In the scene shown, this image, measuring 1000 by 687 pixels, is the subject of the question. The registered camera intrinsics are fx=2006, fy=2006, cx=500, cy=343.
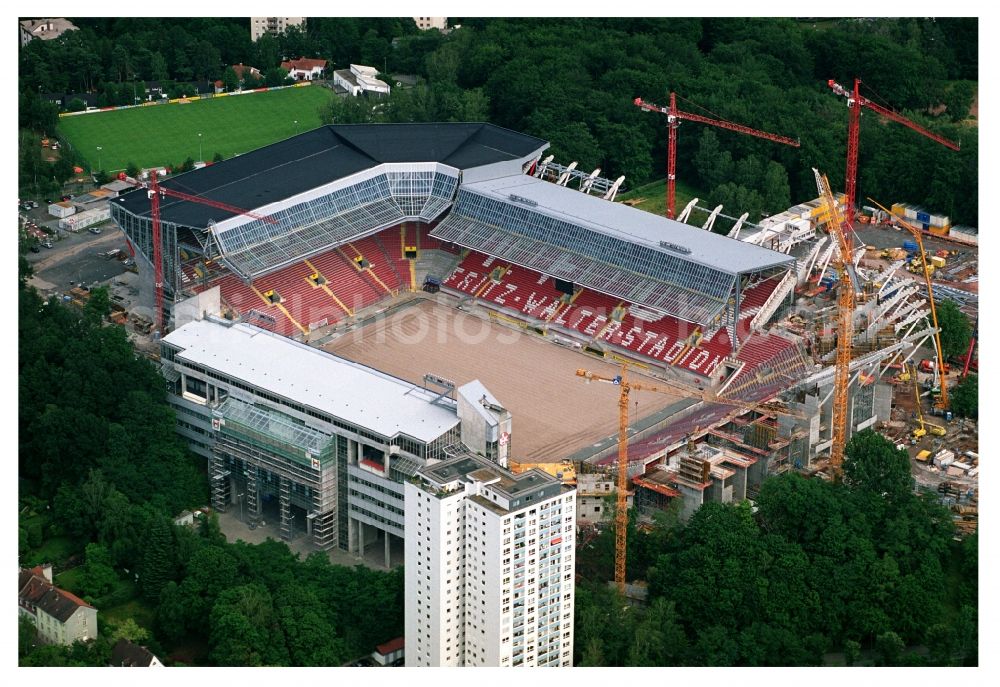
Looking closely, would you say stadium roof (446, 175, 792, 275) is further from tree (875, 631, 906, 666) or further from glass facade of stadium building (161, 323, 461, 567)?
tree (875, 631, 906, 666)

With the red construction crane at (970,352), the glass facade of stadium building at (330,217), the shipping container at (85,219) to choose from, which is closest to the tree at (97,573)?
the glass facade of stadium building at (330,217)

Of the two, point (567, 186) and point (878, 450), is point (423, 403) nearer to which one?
point (878, 450)

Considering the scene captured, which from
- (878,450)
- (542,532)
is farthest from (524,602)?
(878,450)

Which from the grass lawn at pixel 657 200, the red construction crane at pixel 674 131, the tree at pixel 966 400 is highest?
the red construction crane at pixel 674 131

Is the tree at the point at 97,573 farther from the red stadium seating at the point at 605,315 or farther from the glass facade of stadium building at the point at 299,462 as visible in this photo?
the red stadium seating at the point at 605,315

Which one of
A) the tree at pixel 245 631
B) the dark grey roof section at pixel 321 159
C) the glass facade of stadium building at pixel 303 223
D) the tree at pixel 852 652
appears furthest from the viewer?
the dark grey roof section at pixel 321 159

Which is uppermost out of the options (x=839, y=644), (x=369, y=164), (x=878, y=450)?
(x=369, y=164)
